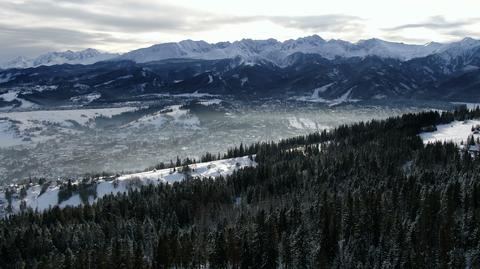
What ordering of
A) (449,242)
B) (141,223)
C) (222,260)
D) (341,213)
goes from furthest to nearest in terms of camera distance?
(141,223), (341,213), (222,260), (449,242)

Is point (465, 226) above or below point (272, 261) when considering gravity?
above

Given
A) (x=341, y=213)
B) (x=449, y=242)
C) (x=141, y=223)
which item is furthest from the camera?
(x=141, y=223)

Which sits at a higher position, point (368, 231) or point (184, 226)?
point (368, 231)

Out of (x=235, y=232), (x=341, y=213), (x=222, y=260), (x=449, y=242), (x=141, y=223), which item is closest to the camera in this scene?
(x=449, y=242)

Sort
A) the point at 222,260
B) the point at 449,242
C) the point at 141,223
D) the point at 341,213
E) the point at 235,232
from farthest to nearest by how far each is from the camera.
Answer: the point at 141,223, the point at 341,213, the point at 235,232, the point at 222,260, the point at 449,242

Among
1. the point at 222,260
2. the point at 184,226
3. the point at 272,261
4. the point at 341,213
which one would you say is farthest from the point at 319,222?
the point at 184,226

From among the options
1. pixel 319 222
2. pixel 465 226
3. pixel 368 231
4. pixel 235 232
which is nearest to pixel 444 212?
pixel 465 226

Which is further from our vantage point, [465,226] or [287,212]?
[287,212]

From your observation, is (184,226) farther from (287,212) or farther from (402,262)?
(402,262)

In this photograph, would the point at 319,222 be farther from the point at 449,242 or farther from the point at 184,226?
the point at 184,226
